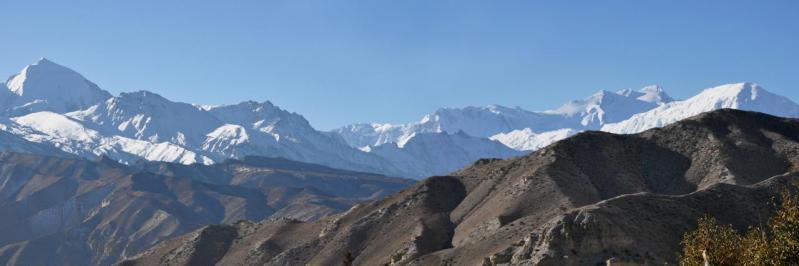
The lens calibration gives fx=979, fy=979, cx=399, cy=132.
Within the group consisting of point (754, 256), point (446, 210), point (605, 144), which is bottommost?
point (754, 256)

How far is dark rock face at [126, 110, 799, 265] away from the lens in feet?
395

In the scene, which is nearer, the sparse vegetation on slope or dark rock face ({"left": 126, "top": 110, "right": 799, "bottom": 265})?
the sparse vegetation on slope

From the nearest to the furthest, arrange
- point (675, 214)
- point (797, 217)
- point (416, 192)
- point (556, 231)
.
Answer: point (797, 217), point (556, 231), point (675, 214), point (416, 192)

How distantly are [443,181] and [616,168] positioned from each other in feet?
115

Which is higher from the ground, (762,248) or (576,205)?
(576,205)

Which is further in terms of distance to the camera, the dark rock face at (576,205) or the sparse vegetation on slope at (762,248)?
the dark rock face at (576,205)

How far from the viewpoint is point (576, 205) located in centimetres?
14975

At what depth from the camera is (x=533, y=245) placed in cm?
12238

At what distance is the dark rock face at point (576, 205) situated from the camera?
120438 mm

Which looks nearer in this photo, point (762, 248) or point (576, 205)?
point (762, 248)

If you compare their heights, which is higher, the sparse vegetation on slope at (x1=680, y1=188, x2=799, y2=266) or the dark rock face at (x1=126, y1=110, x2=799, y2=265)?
the dark rock face at (x1=126, y1=110, x2=799, y2=265)

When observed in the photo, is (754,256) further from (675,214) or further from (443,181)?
(443,181)

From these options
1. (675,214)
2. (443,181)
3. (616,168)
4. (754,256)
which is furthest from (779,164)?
(754,256)

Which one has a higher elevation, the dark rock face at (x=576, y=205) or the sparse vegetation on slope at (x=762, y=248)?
the dark rock face at (x=576, y=205)
